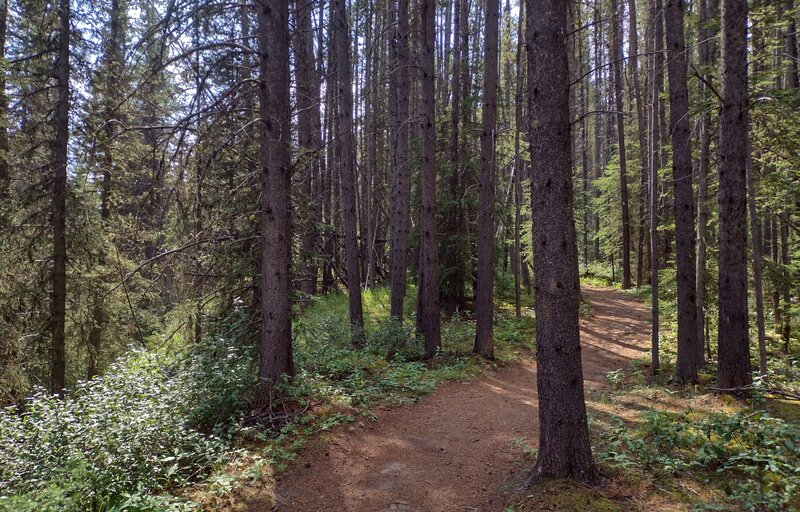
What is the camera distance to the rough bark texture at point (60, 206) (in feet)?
33.4

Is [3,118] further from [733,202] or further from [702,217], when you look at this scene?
[702,217]

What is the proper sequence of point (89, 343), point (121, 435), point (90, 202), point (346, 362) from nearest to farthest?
1. point (121, 435)
2. point (346, 362)
3. point (90, 202)
4. point (89, 343)

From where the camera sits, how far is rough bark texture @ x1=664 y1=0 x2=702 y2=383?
7949mm

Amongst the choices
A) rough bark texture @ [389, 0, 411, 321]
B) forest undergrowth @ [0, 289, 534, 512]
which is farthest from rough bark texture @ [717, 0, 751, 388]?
rough bark texture @ [389, 0, 411, 321]

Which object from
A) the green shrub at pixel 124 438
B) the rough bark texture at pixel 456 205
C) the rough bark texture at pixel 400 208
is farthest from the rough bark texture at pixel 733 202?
the rough bark texture at pixel 456 205

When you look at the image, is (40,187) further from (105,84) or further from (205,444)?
(205,444)

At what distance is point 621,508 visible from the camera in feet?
13.1

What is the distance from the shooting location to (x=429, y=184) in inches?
411

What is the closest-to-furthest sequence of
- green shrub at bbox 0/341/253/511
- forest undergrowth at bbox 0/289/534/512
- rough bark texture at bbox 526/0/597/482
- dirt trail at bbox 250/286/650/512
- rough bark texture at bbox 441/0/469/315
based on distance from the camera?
rough bark texture at bbox 526/0/597/482 → green shrub at bbox 0/341/253/511 → forest undergrowth at bbox 0/289/534/512 → dirt trail at bbox 250/286/650/512 → rough bark texture at bbox 441/0/469/315

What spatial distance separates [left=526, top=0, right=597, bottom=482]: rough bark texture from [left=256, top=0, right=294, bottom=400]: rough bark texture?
12.6ft

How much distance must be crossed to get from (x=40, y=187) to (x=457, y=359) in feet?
33.4

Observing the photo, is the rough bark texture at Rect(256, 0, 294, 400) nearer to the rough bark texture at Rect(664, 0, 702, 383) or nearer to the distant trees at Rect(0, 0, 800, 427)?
the distant trees at Rect(0, 0, 800, 427)

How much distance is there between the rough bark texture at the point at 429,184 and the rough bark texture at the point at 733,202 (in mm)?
5405

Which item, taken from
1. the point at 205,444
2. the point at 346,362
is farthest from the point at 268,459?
the point at 346,362
